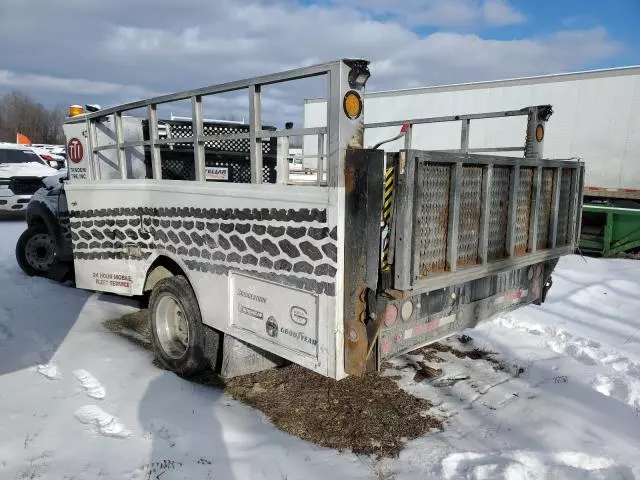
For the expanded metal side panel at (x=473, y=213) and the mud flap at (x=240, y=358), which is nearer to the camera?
the expanded metal side panel at (x=473, y=213)

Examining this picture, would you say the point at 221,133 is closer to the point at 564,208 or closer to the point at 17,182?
the point at 564,208

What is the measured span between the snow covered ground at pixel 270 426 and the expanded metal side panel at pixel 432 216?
1.25 m

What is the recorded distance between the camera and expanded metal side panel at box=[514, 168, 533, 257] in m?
3.50

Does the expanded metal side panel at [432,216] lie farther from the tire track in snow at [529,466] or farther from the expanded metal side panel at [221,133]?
the expanded metal side panel at [221,133]

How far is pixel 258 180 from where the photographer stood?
3139mm

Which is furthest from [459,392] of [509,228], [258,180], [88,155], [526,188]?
[88,155]

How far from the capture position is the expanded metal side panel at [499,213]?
3.26 meters

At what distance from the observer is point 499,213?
3.35m

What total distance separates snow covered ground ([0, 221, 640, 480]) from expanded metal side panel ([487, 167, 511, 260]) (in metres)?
1.25

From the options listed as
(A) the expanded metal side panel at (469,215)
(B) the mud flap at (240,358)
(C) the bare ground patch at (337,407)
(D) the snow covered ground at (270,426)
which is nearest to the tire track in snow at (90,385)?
(D) the snow covered ground at (270,426)

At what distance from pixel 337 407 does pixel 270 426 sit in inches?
22.2

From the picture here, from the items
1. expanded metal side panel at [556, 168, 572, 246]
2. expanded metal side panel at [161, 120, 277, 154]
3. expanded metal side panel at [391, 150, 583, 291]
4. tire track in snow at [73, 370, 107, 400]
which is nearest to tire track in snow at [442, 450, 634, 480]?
expanded metal side panel at [391, 150, 583, 291]

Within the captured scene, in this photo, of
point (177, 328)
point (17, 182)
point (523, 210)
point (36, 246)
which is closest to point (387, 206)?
point (523, 210)

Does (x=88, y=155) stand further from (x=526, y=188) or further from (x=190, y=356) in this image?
(x=526, y=188)
